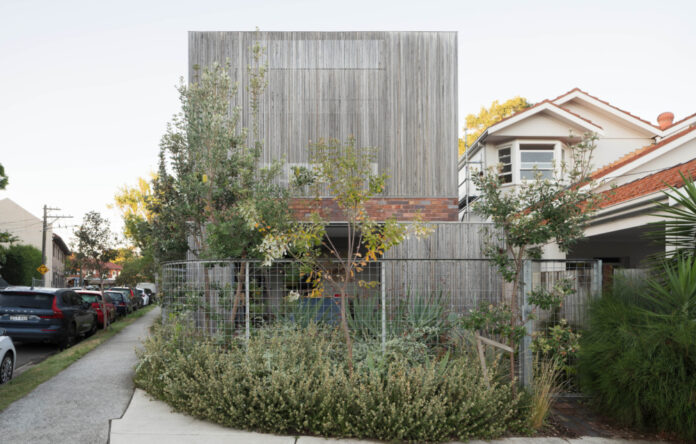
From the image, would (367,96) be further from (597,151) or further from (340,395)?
(597,151)

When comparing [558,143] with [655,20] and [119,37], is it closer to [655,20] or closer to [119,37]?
[655,20]

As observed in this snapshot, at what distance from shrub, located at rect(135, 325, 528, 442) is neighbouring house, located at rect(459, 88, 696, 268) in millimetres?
5569

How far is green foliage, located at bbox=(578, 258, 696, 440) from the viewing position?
5.08 meters

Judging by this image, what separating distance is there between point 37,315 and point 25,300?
50cm

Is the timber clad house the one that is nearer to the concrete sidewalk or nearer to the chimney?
the concrete sidewalk

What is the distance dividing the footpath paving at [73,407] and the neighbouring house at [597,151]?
842 centimetres

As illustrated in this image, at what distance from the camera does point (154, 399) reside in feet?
21.6

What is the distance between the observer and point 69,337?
12.4m

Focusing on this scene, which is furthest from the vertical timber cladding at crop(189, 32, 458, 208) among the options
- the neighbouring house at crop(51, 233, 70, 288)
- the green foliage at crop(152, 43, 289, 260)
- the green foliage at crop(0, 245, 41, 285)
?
the neighbouring house at crop(51, 233, 70, 288)

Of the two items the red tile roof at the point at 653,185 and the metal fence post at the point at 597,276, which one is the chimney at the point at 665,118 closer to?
the red tile roof at the point at 653,185

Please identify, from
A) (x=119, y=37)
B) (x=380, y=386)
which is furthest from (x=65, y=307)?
(x=380, y=386)

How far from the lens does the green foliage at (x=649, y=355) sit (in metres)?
5.08

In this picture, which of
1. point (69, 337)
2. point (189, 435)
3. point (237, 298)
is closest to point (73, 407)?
point (189, 435)

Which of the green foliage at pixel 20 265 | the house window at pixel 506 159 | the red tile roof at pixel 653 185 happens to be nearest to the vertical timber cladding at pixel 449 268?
→ the red tile roof at pixel 653 185
